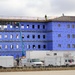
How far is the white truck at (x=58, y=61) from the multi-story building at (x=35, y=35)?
1257 centimetres

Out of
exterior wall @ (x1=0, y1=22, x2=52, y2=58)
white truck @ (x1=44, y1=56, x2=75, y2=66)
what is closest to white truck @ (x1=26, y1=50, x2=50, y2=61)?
white truck @ (x1=44, y1=56, x2=75, y2=66)

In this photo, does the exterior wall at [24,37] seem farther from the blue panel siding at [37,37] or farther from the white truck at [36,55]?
the white truck at [36,55]

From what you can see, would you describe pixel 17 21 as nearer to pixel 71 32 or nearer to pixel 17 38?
pixel 17 38

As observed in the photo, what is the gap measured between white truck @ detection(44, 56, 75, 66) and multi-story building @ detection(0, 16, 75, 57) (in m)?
12.6

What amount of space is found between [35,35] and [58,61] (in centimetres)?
1774

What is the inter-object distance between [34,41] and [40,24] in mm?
4869

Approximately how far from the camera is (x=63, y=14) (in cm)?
9362

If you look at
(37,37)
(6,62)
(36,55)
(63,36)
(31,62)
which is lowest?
(31,62)

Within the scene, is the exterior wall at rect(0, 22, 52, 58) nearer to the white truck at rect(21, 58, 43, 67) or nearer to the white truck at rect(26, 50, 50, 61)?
the white truck at rect(21, 58, 43, 67)

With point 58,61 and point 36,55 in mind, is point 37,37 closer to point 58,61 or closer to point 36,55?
point 58,61

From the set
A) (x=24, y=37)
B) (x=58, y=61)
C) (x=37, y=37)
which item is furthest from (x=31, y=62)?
(x=37, y=37)

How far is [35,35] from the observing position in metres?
88.6

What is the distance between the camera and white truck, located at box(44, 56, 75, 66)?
234 ft

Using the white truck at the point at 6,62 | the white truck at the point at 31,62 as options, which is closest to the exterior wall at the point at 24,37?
the white truck at the point at 31,62
